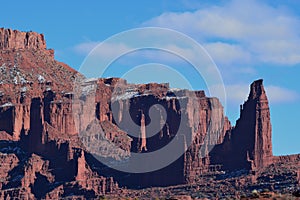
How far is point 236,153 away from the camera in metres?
194

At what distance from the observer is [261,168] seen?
7382 inches

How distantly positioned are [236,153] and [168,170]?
9.60 metres

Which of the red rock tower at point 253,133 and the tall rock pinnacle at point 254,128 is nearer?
the red rock tower at point 253,133

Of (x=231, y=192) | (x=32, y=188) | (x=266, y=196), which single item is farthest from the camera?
(x=32, y=188)

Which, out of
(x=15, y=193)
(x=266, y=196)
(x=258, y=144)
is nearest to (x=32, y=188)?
(x=15, y=193)

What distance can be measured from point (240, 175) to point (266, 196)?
92.1 metres

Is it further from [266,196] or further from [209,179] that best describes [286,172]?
[266,196]

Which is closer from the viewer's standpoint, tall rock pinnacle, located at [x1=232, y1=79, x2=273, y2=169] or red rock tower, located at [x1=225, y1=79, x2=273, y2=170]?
red rock tower, located at [x1=225, y1=79, x2=273, y2=170]

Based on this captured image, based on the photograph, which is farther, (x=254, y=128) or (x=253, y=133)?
(x=254, y=128)

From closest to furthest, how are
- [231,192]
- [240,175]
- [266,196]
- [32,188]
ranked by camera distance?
[266,196], [231,192], [240,175], [32,188]

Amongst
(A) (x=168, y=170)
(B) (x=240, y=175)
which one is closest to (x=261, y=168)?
(B) (x=240, y=175)

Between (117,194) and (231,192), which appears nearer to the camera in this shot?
(231,192)

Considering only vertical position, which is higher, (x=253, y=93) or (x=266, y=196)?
(x=253, y=93)

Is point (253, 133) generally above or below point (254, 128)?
below
